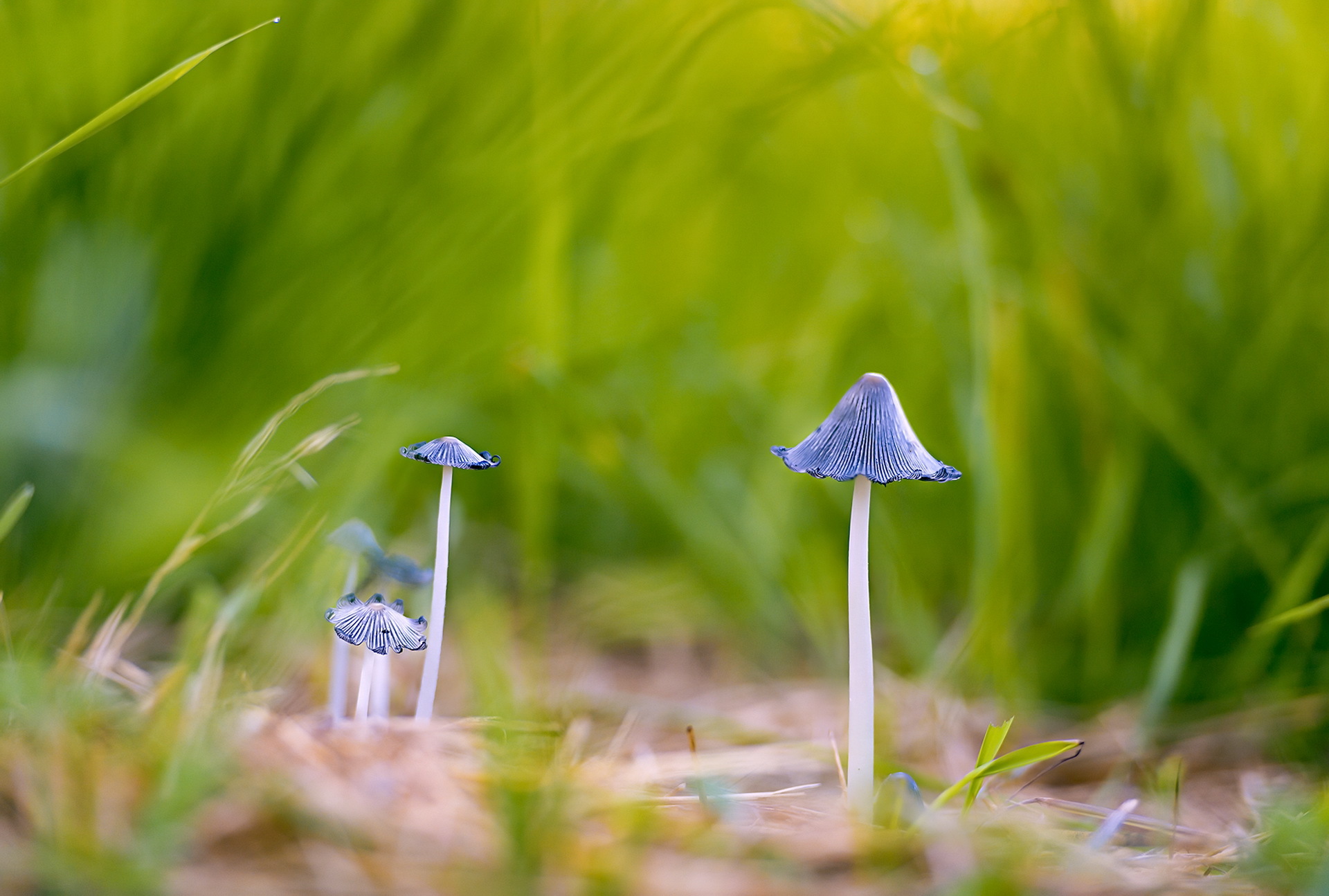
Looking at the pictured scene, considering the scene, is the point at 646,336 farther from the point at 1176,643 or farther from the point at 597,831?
the point at 597,831

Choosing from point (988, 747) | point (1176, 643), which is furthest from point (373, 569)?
point (1176, 643)

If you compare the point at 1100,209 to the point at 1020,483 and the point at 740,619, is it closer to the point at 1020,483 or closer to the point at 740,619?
the point at 1020,483

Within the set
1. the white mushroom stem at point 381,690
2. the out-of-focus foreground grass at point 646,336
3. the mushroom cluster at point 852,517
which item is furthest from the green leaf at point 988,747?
the white mushroom stem at point 381,690

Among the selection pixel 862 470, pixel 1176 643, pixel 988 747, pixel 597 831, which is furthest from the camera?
pixel 1176 643

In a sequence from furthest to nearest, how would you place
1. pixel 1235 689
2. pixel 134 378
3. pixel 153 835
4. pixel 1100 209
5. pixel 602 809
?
pixel 1100 209 → pixel 1235 689 → pixel 134 378 → pixel 602 809 → pixel 153 835

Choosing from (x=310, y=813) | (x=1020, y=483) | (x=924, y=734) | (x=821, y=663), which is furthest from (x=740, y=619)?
(x=310, y=813)

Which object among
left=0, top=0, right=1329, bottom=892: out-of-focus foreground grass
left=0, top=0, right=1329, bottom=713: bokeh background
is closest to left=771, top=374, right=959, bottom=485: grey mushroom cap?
left=0, top=0, right=1329, bottom=892: out-of-focus foreground grass

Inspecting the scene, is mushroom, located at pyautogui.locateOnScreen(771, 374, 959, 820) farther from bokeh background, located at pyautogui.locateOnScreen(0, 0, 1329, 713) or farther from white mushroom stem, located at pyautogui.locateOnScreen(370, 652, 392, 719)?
bokeh background, located at pyautogui.locateOnScreen(0, 0, 1329, 713)
